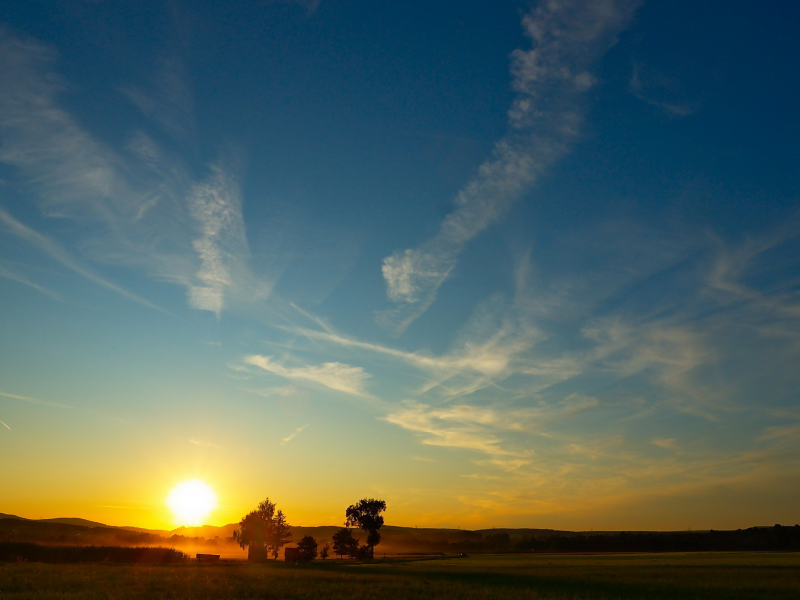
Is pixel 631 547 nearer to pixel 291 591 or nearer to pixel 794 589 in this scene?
pixel 794 589

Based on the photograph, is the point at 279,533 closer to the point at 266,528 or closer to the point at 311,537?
the point at 266,528

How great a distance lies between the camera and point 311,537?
123 metres

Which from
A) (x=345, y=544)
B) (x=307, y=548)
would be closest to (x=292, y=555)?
(x=307, y=548)

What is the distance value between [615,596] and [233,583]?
89.2 feet

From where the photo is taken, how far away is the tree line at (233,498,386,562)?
126 meters

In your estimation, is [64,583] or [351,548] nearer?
[64,583]

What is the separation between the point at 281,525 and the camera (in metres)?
158

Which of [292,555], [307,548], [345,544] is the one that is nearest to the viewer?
[292,555]

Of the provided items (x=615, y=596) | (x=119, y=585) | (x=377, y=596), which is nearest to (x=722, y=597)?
(x=615, y=596)

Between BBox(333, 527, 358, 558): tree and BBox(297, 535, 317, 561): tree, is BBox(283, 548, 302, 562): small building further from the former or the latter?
BBox(333, 527, 358, 558): tree

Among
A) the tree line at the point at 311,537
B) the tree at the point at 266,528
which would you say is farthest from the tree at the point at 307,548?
the tree at the point at 266,528

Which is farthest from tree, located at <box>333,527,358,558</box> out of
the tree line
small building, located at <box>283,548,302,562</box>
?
small building, located at <box>283,548,302,562</box>

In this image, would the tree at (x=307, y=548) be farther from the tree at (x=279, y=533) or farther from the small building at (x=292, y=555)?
the tree at (x=279, y=533)

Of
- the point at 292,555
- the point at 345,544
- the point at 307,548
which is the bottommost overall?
the point at 345,544
